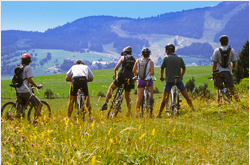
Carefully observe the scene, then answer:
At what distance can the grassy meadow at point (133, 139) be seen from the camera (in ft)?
11.1

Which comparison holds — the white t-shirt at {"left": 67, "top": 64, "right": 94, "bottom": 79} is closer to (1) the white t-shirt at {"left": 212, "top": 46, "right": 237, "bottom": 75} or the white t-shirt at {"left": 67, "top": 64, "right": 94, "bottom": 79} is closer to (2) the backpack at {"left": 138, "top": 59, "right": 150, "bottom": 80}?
(2) the backpack at {"left": 138, "top": 59, "right": 150, "bottom": 80}

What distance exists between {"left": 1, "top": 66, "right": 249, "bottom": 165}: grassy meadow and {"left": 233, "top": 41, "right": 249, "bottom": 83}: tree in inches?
620

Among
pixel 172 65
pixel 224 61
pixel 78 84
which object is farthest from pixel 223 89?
pixel 78 84

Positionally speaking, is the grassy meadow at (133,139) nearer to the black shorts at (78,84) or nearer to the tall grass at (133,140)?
the tall grass at (133,140)

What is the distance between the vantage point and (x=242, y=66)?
2580 cm

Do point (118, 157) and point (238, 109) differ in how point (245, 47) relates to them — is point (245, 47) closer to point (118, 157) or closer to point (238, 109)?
point (238, 109)

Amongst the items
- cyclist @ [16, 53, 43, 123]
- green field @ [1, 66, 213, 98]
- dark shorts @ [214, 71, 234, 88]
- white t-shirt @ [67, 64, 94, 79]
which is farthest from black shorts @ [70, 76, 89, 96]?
green field @ [1, 66, 213, 98]

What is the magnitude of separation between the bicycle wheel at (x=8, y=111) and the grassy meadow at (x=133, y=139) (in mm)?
1069

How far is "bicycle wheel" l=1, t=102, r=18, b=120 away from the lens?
7.81 metres

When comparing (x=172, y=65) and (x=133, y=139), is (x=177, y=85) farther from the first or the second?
(x=133, y=139)

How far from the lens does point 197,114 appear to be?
966 cm

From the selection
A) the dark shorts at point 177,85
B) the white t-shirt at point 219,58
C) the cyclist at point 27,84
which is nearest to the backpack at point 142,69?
the dark shorts at point 177,85

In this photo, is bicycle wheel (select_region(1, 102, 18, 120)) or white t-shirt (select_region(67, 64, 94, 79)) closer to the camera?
bicycle wheel (select_region(1, 102, 18, 120))

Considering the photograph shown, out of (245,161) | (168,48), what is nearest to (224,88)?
(168,48)
